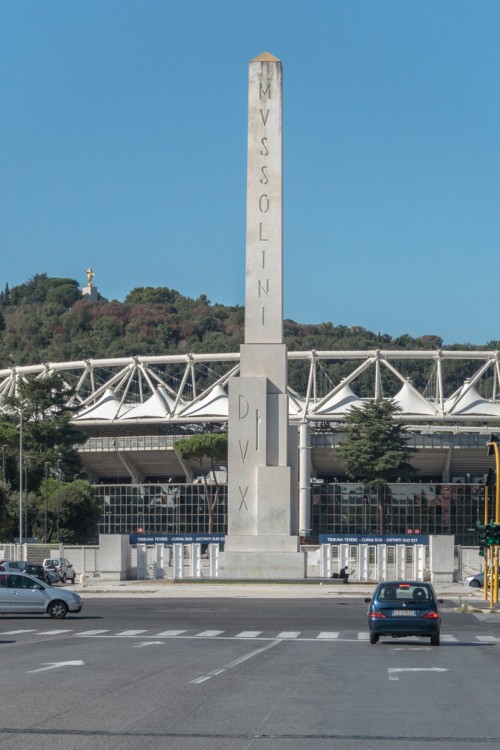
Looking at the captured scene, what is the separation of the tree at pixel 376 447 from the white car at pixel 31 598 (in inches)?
2865

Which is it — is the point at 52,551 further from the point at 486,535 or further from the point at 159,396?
the point at 159,396

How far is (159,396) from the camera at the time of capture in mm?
127188

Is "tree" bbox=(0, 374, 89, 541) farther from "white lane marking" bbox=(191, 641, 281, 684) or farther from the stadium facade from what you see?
"white lane marking" bbox=(191, 641, 281, 684)

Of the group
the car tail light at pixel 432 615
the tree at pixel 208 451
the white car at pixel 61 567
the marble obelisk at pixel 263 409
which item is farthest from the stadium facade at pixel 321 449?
the car tail light at pixel 432 615

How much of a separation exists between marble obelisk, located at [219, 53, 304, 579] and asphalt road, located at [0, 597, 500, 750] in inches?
1055

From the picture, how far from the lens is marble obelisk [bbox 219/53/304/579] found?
204ft

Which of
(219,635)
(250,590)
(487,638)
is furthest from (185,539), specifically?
(487,638)

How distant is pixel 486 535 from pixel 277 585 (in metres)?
13.8

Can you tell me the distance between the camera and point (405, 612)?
28391 millimetres

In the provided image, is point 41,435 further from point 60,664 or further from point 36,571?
point 60,664

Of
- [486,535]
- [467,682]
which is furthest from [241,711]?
[486,535]

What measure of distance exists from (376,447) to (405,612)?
271 ft

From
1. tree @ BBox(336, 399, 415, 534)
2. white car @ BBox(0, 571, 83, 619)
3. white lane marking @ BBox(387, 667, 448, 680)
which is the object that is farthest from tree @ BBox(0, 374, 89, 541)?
white lane marking @ BBox(387, 667, 448, 680)

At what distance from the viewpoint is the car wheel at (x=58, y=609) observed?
38281 mm
